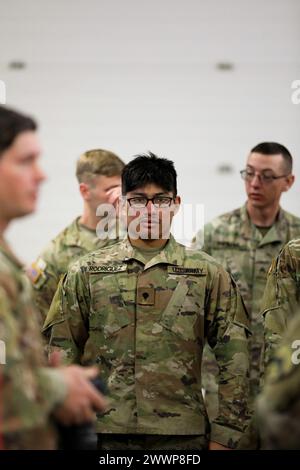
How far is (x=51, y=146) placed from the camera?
8906 millimetres

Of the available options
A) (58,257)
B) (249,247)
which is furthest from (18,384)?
(249,247)

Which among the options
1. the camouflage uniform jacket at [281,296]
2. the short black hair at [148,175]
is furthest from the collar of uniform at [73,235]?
the camouflage uniform jacket at [281,296]

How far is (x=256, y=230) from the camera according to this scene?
696 cm

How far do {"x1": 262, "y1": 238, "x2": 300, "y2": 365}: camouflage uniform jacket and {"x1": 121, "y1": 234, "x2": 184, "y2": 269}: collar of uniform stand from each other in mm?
445

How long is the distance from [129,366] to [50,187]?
4023 mm

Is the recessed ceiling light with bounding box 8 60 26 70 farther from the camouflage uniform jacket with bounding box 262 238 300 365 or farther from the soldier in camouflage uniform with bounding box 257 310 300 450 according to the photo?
the soldier in camouflage uniform with bounding box 257 310 300 450

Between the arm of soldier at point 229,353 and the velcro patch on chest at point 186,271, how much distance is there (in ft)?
0.19

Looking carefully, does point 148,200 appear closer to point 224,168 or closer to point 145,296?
point 145,296

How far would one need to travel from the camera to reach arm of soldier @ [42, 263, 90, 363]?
4.91 metres

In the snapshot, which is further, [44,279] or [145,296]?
[44,279]

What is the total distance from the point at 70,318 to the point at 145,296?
0.32m

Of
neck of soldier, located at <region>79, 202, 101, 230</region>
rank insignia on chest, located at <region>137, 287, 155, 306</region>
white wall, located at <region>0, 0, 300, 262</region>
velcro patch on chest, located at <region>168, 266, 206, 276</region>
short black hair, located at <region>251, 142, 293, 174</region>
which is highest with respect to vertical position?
white wall, located at <region>0, 0, 300, 262</region>

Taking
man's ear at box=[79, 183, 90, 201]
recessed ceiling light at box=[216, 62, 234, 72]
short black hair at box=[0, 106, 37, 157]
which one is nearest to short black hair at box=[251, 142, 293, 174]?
man's ear at box=[79, 183, 90, 201]
